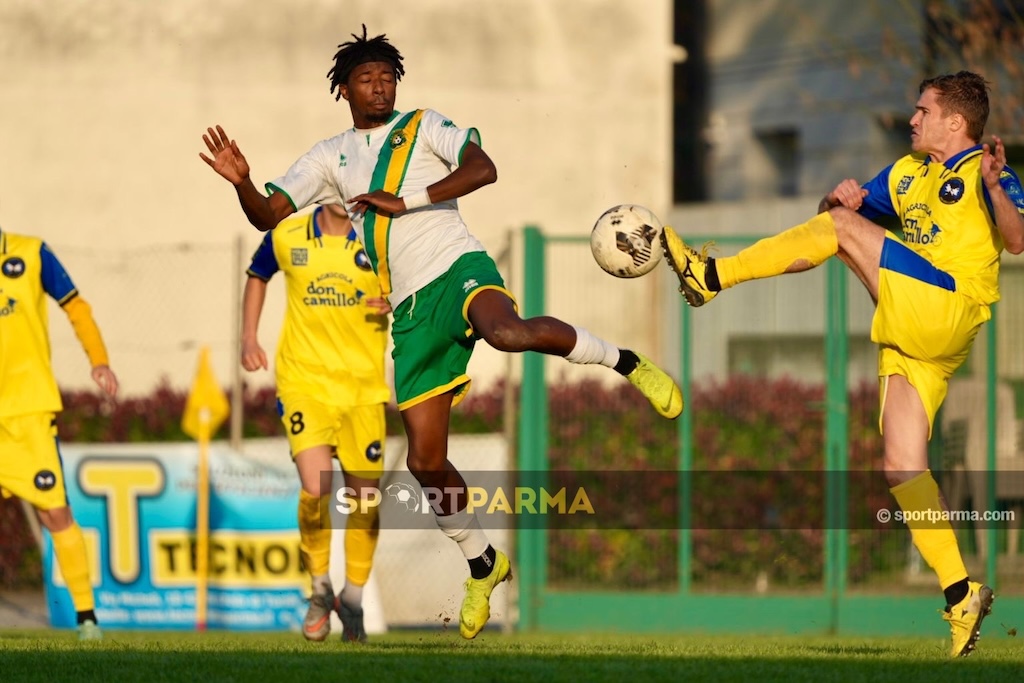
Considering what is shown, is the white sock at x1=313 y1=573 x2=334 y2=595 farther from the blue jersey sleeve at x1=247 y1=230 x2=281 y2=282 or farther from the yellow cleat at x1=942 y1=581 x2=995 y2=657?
the yellow cleat at x1=942 y1=581 x2=995 y2=657

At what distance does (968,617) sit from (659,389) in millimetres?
1795

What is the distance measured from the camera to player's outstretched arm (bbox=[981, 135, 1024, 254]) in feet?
25.7

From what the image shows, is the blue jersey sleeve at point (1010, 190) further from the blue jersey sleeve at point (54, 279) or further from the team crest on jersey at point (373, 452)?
the blue jersey sleeve at point (54, 279)

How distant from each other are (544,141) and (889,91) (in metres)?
4.47

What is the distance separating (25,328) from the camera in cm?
1012

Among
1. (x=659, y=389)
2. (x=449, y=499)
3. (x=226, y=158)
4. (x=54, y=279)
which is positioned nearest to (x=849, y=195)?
(x=659, y=389)

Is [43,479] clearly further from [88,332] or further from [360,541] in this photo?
[360,541]

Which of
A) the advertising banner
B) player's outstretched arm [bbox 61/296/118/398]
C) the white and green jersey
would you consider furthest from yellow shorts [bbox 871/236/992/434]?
the advertising banner

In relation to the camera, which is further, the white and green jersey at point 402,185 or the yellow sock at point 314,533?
the yellow sock at point 314,533

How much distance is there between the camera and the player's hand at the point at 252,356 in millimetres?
10516

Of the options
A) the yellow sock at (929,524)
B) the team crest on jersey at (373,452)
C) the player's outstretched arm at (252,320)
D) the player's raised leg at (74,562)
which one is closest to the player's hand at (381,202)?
the team crest on jersey at (373,452)

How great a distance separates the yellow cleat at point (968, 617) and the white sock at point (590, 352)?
1.98 metres

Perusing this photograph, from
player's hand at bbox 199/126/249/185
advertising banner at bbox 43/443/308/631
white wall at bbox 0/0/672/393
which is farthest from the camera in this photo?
white wall at bbox 0/0/672/393

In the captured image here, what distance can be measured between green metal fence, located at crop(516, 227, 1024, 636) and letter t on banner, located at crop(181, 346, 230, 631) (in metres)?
2.53
